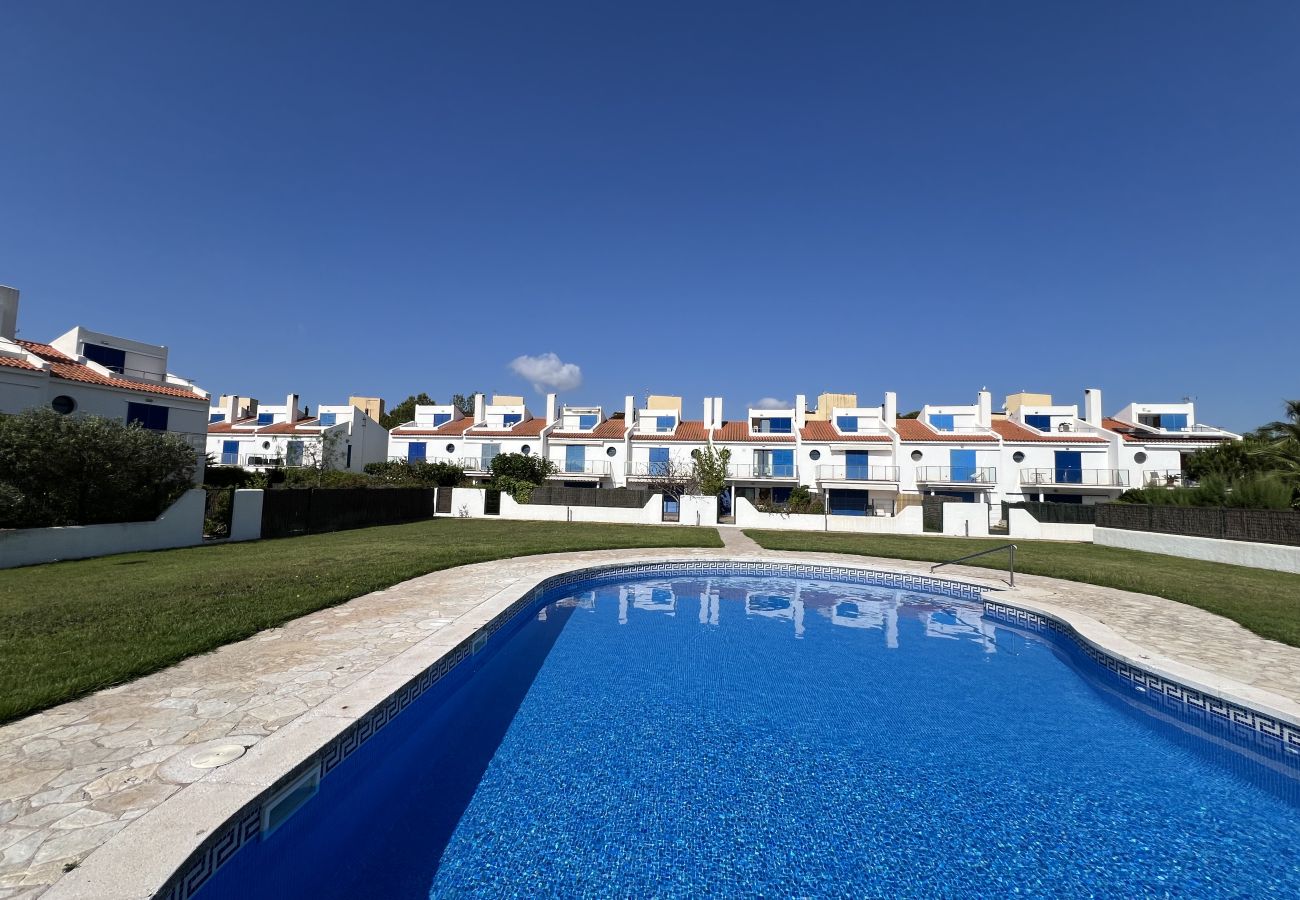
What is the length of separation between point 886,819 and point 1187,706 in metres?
3.83

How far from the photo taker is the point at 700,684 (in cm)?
652

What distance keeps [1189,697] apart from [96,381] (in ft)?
96.8

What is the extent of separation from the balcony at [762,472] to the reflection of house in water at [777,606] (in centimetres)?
2197

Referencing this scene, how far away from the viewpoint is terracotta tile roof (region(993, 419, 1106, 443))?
3269cm

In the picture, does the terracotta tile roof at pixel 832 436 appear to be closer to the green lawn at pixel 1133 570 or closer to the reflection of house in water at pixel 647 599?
the green lawn at pixel 1133 570

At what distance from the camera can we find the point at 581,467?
36.5 meters

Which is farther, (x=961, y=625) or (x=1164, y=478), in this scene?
(x=1164, y=478)

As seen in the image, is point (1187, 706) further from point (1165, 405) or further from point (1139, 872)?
point (1165, 405)

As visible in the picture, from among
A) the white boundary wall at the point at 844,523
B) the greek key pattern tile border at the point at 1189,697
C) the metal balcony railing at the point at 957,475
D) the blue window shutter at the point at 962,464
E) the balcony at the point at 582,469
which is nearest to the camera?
the greek key pattern tile border at the point at 1189,697

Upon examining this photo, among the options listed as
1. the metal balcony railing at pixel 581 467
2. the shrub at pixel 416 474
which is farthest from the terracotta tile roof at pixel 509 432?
the shrub at pixel 416 474

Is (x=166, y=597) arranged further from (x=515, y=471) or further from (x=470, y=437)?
(x=470, y=437)

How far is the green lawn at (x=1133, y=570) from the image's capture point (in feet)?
28.8

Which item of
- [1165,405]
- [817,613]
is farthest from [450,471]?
[1165,405]

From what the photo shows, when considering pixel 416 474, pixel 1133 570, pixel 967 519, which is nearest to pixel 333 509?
pixel 416 474
